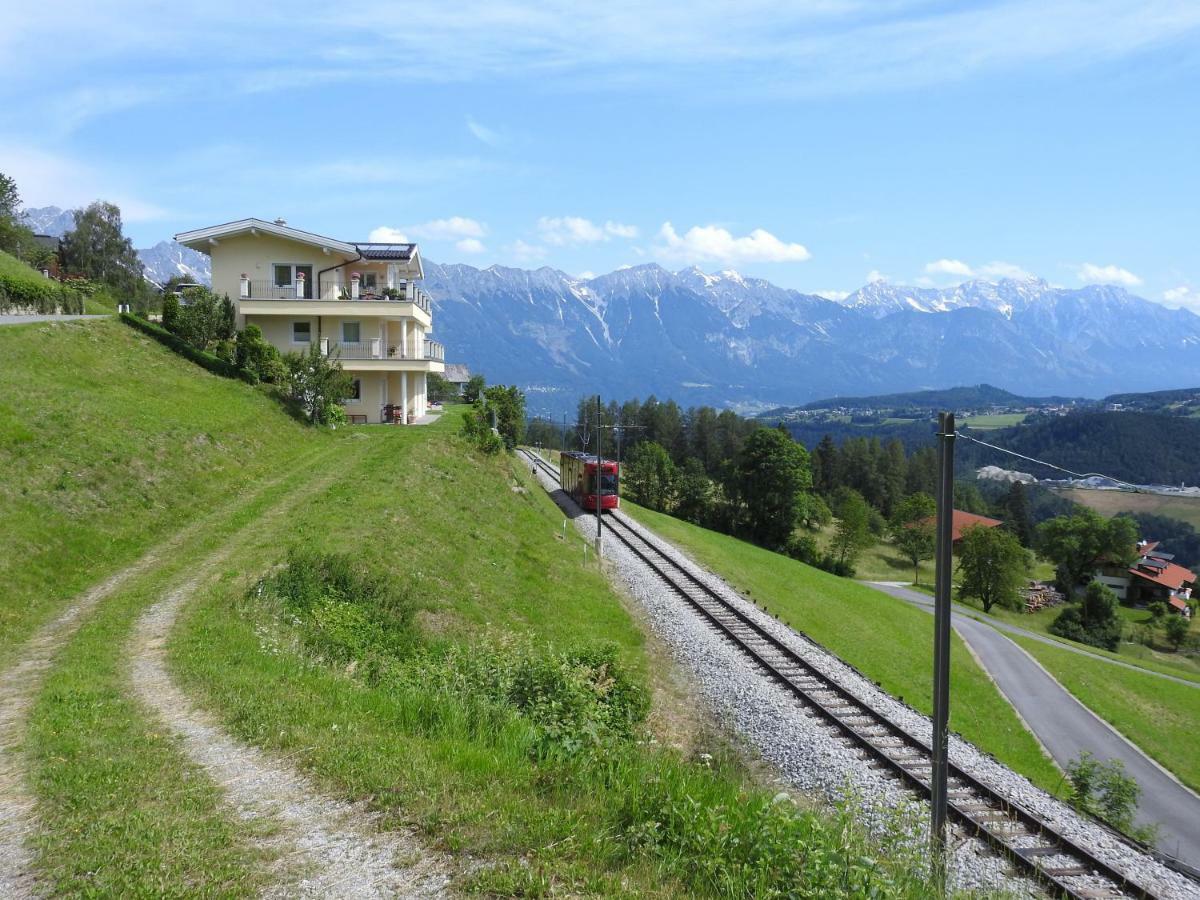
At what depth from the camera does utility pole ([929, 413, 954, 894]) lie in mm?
9383

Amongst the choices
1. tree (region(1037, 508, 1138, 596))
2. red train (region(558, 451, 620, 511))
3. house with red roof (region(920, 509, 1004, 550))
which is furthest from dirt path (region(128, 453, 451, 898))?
tree (region(1037, 508, 1138, 596))

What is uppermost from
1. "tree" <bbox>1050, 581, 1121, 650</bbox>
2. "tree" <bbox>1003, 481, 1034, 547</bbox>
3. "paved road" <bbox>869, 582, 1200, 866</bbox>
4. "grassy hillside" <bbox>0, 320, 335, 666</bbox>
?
"grassy hillside" <bbox>0, 320, 335, 666</bbox>

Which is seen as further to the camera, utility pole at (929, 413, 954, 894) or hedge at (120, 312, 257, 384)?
hedge at (120, 312, 257, 384)

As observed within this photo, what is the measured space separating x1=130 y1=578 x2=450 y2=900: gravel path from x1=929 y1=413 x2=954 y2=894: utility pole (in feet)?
20.3

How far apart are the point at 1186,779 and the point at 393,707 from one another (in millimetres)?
27053

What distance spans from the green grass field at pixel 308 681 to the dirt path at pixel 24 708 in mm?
126

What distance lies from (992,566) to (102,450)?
2646 inches

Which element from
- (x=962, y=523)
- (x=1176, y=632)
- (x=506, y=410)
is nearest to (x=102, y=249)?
(x=506, y=410)

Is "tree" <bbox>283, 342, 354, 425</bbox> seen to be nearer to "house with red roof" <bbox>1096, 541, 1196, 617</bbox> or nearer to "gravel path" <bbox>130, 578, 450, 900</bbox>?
"gravel path" <bbox>130, 578, 450, 900</bbox>

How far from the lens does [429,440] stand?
3506 centimetres

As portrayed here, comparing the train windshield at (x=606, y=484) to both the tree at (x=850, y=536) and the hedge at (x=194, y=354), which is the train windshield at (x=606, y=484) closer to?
the hedge at (x=194, y=354)

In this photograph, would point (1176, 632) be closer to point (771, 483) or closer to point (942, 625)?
point (771, 483)

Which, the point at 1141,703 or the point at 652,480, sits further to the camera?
the point at 652,480

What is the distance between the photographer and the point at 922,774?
14.7 m
